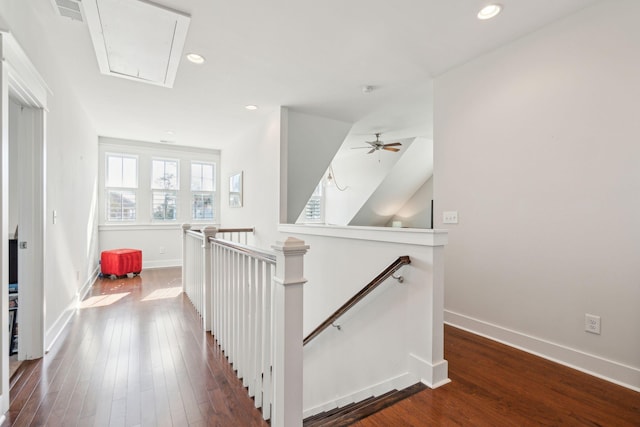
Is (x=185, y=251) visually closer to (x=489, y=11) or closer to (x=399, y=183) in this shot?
(x=489, y=11)

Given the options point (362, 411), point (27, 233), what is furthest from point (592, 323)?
point (27, 233)

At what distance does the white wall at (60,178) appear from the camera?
7.11 ft

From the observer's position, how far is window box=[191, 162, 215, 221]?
6820 mm

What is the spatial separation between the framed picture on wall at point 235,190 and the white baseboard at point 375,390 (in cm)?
401

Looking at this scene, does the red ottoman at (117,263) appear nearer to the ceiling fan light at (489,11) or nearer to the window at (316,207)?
the window at (316,207)

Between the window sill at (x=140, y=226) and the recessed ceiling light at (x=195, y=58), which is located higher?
the recessed ceiling light at (x=195, y=58)

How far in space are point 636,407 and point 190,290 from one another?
4203 millimetres

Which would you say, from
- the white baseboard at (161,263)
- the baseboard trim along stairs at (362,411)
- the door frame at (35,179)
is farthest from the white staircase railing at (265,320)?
the white baseboard at (161,263)

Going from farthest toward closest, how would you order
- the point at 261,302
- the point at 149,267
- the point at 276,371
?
the point at 149,267 → the point at 261,302 → the point at 276,371

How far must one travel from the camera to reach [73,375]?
206 cm

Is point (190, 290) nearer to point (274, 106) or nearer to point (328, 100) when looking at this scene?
point (274, 106)

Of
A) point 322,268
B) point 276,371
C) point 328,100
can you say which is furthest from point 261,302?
point 328,100

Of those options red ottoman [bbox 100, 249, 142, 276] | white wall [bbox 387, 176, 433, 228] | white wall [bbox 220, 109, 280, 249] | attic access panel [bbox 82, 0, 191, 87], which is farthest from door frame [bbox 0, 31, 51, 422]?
white wall [bbox 387, 176, 433, 228]

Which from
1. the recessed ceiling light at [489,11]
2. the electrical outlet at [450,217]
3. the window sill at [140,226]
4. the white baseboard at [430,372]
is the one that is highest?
the recessed ceiling light at [489,11]
